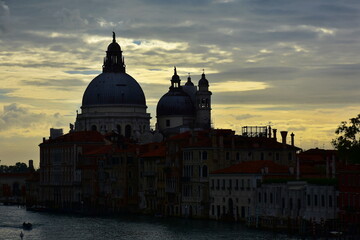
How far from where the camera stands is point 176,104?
573ft

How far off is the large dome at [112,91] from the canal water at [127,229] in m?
62.2

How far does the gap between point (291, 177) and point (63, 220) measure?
27847 millimetres

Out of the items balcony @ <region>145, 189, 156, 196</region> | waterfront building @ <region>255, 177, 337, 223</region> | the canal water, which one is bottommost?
the canal water

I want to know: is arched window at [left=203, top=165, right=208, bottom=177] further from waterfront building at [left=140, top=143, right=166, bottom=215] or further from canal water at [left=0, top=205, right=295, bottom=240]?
waterfront building at [left=140, top=143, right=166, bottom=215]

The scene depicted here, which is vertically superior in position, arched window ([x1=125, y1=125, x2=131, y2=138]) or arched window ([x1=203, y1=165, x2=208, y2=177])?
arched window ([x1=125, y1=125, x2=131, y2=138])

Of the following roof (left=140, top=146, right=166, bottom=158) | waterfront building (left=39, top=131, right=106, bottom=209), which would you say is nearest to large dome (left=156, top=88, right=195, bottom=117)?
waterfront building (left=39, top=131, right=106, bottom=209)

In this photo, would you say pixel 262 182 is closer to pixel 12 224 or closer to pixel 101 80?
pixel 12 224

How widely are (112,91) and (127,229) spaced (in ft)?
275

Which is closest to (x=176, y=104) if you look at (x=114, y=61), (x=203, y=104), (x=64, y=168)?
(x=203, y=104)

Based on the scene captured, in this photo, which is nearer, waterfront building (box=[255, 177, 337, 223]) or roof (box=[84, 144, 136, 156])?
waterfront building (box=[255, 177, 337, 223])

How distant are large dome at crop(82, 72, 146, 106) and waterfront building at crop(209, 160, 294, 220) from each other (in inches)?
2940

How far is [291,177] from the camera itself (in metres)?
99.6

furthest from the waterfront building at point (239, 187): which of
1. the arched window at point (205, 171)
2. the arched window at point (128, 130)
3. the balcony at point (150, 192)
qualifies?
the arched window at point (128, 130)

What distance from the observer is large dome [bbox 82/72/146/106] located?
592ft
